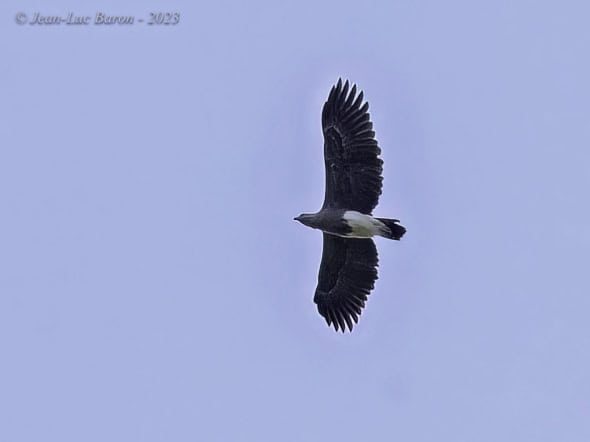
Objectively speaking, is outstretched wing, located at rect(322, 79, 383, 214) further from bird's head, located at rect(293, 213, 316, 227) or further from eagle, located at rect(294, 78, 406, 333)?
bird's head, located at rect(293, 213, 316, 227)

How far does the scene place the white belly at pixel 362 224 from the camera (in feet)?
120

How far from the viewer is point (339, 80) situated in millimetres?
37250

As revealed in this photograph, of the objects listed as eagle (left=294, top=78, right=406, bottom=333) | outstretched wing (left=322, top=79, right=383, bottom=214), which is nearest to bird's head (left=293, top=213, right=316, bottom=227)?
eagle (left=294, top=78, right=406, bottom=333)

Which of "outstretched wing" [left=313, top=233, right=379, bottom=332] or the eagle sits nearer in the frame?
the eagle

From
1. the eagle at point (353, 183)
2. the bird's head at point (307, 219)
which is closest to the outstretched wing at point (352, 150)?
the eagle at point (353, 183)

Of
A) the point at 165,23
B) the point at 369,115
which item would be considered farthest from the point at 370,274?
the point at 165,23

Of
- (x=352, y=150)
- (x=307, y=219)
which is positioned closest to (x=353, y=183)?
(x=352, y=150)

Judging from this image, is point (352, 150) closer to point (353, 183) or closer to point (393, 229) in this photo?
point (353, 183)

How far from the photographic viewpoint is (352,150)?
37.0 meters

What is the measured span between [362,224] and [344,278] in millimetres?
1775

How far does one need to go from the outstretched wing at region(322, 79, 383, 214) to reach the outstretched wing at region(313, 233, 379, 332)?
112cm

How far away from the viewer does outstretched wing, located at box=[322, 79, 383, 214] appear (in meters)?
36.9

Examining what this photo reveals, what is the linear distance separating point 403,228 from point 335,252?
2.21m

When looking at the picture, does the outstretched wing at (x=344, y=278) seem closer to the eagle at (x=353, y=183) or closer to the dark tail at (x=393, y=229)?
the eagle at (x=353, y=183)
